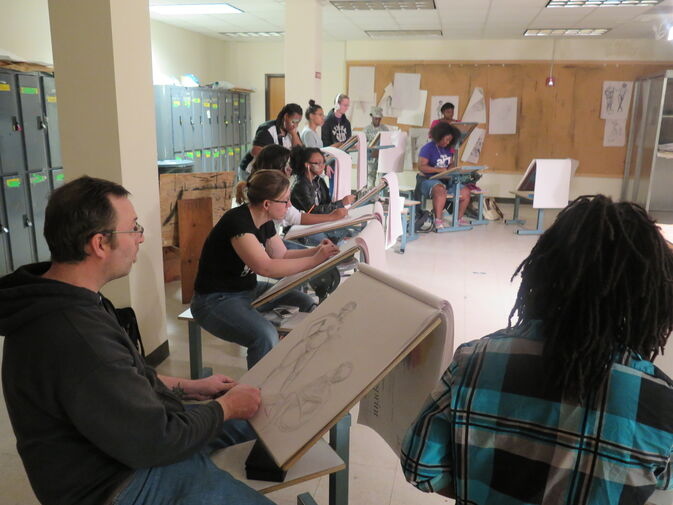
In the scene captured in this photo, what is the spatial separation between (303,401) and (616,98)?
880 centimetres

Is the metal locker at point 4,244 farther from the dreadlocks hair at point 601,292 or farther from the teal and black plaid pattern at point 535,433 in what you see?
the dreadlocks hair at point 601,292

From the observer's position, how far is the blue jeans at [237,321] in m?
2.25

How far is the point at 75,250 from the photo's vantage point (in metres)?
1.16

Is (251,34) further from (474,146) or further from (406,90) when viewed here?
(474,146)

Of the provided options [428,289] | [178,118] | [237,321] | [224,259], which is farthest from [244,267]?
[178,118]

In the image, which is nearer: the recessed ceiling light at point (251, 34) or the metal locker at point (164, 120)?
the metal locker at point (164, 120)

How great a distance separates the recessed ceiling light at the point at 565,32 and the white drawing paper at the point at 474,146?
156 centimetres

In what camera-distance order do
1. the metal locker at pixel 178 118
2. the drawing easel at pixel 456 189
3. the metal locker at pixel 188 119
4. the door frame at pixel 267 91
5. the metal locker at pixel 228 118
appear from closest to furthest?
1. the drawing easel at pixel 456 189
2. the metal locker at pixel 178 118
3. the metal locker at pixel 188 119
4. the metal locker at pixel 228 118
5. the door frame at pixel 267 91

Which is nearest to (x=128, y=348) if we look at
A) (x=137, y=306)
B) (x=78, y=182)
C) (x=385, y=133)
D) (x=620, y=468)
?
(x=78, y=182)

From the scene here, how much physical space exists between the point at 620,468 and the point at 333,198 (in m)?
3.68

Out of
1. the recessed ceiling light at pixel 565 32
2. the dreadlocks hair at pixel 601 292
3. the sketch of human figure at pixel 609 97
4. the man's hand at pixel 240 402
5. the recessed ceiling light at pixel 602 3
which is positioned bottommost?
the man's hand at pixel 240 402

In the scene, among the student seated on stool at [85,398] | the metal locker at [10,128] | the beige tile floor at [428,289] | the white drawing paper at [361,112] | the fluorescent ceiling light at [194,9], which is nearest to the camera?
the student seated on stool at [85,398]

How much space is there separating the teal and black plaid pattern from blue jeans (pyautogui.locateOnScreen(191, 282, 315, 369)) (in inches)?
52.9

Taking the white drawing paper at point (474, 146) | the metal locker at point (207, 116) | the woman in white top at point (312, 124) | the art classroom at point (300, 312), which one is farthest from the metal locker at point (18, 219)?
the white drawing paper at point (474, 146)
